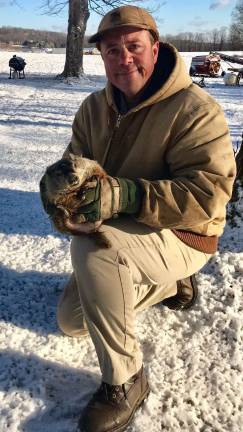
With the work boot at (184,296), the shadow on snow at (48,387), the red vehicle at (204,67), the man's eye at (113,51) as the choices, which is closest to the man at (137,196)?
the man's eye at (113,51)

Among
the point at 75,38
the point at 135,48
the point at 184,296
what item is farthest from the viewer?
the point at 75,38

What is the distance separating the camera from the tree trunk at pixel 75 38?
17266mm

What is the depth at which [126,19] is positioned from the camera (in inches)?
80.0

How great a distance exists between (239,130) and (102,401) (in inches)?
290

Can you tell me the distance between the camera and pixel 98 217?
75.9 inches

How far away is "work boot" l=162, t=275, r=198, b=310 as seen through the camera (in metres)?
2.60

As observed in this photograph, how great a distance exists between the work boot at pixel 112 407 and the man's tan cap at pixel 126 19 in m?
1.58

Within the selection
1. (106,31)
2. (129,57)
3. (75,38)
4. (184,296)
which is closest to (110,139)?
(129,57)

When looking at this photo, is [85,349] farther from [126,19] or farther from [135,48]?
[126,19]

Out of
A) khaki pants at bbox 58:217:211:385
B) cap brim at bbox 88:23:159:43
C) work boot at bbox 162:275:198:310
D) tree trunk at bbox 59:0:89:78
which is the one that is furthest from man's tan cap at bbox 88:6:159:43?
tree trunk at bbox 59:0:89:78

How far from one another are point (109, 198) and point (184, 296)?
3.26 feet

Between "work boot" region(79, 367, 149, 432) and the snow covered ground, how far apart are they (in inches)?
2.4

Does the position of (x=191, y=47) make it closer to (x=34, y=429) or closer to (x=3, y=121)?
(x=3, y=121)

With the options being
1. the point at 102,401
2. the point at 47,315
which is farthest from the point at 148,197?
the point at 47,315
